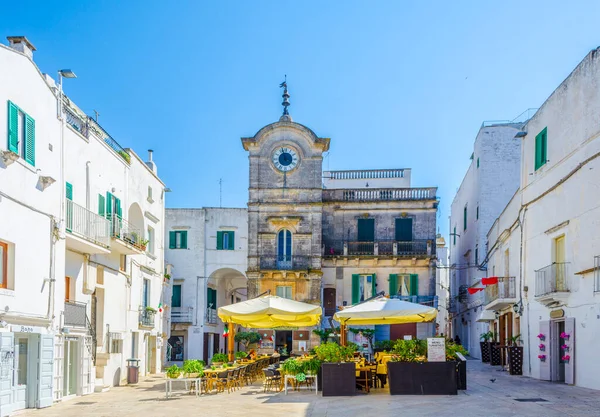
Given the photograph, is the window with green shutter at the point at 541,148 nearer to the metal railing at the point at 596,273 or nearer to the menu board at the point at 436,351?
the metal railing at the point at 596,273

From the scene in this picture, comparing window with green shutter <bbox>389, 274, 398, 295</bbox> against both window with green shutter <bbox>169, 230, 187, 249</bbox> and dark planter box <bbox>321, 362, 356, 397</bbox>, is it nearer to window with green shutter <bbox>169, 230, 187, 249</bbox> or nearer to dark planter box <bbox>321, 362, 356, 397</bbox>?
window with green shutter <bbox>169, 230, 187, 249</bbox>

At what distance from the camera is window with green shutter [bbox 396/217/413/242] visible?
40.2 m

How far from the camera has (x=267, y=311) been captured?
67.8 feet

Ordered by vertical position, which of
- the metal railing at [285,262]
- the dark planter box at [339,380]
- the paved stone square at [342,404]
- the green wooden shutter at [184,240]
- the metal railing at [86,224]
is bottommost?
the paved stone square at [342,404]

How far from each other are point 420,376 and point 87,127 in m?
11.2

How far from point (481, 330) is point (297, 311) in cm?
2045

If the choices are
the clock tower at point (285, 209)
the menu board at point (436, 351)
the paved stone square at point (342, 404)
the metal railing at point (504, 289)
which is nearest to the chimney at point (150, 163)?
the clock tower at point (285, 209)

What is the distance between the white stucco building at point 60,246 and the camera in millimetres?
15133

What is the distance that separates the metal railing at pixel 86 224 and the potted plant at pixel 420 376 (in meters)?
8.52

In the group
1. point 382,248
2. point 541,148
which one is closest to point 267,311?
point 541,148

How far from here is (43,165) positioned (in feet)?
55.4

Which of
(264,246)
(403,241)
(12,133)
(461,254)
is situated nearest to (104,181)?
(12,133)

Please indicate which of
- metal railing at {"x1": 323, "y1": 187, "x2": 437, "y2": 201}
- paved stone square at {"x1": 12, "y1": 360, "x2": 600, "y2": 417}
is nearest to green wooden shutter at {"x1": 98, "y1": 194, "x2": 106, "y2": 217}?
paved stone square at {"x1": 12, "y1": 360, "x2": 600, "y2": 417}

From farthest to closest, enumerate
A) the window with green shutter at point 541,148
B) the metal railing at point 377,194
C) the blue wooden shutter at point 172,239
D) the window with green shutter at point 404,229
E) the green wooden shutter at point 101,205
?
1. the metal railing at point 377,194
2. the window with green shutter at point 404,229
3. the blue wooden shutter at point 172,239
4. the window with green shutter at point 541,148
5. the green wooden shutter at point 101,205
